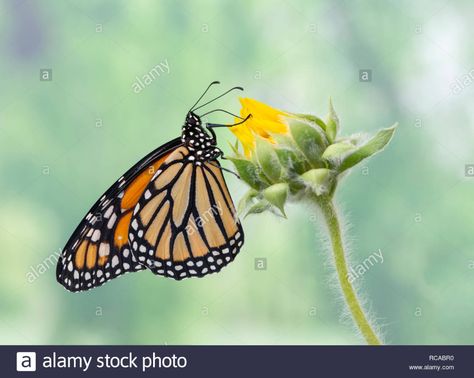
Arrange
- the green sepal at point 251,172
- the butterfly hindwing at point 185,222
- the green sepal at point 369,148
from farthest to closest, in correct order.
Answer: the butterfly hindwing at point 185,222, the green sepal at point 251,172, the green sepal at point 369,148

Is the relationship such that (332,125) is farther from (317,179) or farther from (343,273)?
(343,273)

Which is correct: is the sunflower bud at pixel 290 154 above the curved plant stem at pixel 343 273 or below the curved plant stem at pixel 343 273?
above

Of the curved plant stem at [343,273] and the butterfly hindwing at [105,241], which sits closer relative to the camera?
the curved plant stem at [343,273]

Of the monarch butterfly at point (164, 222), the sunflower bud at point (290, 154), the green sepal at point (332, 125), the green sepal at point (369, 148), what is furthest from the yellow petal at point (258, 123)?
the monarch butterfly at point (164, 222)

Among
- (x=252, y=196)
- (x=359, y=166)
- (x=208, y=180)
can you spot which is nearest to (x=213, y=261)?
(x=208, y=180)

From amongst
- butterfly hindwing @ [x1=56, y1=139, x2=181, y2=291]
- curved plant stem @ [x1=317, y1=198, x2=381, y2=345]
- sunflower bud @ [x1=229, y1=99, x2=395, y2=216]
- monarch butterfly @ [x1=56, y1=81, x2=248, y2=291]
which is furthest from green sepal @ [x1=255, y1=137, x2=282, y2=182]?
butterfly hindwing @ [x1=56, y1=139, x2=181, y2=291]

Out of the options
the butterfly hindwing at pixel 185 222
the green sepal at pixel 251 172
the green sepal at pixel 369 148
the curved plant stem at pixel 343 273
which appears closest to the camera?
the curved plant stem at pixel 343 273

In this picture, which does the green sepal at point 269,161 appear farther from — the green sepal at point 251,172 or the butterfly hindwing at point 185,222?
the butterfly hindwing at point 185,222
